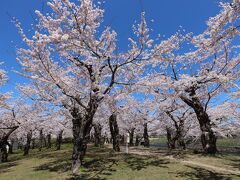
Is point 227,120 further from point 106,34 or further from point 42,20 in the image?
point 42,20

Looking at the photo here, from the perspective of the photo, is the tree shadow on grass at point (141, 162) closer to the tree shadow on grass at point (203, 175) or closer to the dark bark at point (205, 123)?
the tree shadow on grass at point (203, 175)

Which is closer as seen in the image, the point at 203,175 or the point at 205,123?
the point at 203,175

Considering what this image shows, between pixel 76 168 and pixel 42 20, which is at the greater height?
pixel 42 20

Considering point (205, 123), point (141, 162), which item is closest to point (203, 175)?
point (141, 162)

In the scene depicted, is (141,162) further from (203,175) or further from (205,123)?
(205,123)

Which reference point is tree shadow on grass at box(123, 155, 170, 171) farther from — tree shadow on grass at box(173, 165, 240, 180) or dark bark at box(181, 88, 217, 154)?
dark bark at box(181, 88, 217, 154)

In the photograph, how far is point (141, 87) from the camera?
17734 mm

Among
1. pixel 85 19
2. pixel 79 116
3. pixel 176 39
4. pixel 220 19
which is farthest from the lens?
pixel 79 116

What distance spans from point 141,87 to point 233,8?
9.11m

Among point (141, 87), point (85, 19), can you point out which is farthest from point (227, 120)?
point (85, 19)

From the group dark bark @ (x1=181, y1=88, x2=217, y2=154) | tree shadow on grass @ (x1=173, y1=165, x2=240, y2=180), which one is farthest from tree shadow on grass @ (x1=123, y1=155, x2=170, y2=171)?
dark bark @ (x1=181, y1=88, x2=217, y2=154)

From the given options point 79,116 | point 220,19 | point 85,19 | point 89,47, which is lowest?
point 79,116

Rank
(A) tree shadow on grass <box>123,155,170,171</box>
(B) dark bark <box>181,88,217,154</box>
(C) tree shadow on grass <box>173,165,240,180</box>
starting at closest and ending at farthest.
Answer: (C) tree shadow on grass <box>173,165,240,180</box>
(A) tree shadow on grass <box>123,155,170,171</box>
(B) dark bark <box>181,88,217,154</box>

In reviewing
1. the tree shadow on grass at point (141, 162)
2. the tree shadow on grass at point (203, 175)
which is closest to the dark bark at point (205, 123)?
the tree shadow on grass at point (141, 162)
